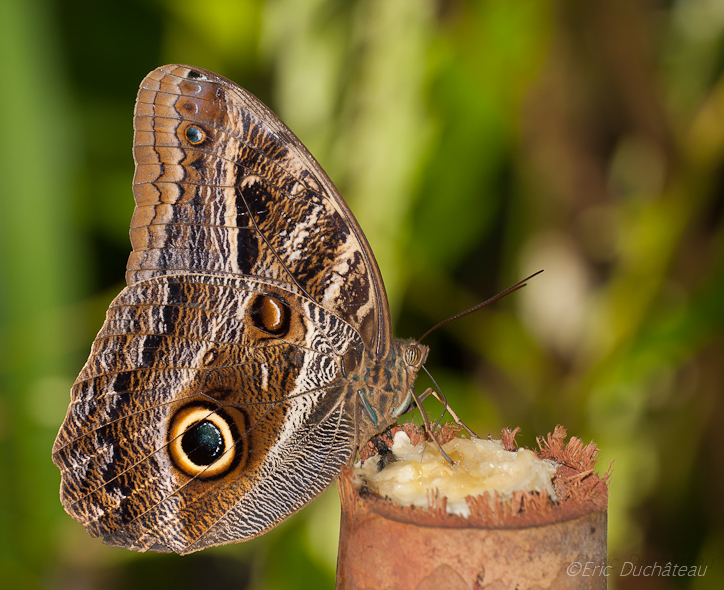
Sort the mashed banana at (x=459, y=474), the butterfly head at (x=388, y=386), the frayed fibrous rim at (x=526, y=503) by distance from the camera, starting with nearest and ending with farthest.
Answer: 1. the frayed fibrous rim at (x=526, y=503)
2. the mashed banana at (x=459, y=474)
3. the butterfly head at (x=388, y=386)

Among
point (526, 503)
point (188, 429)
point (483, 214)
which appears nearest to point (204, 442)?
point (188, 429)

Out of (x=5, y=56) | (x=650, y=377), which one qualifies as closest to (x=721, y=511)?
(x=650, y=377)

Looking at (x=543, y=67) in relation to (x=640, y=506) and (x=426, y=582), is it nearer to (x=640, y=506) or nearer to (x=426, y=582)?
(x=640, y=506)

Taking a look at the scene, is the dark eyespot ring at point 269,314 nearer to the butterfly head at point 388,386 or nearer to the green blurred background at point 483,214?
the butterfly head at point 388,386

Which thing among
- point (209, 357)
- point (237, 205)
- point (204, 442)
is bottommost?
point (204, 442)

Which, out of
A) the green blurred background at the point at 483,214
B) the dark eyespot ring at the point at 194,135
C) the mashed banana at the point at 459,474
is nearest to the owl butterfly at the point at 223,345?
the dark eyespot ring at the point at 194,135

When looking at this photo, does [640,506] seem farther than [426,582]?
Yes

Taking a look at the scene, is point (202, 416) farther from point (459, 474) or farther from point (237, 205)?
point (459, 474)
